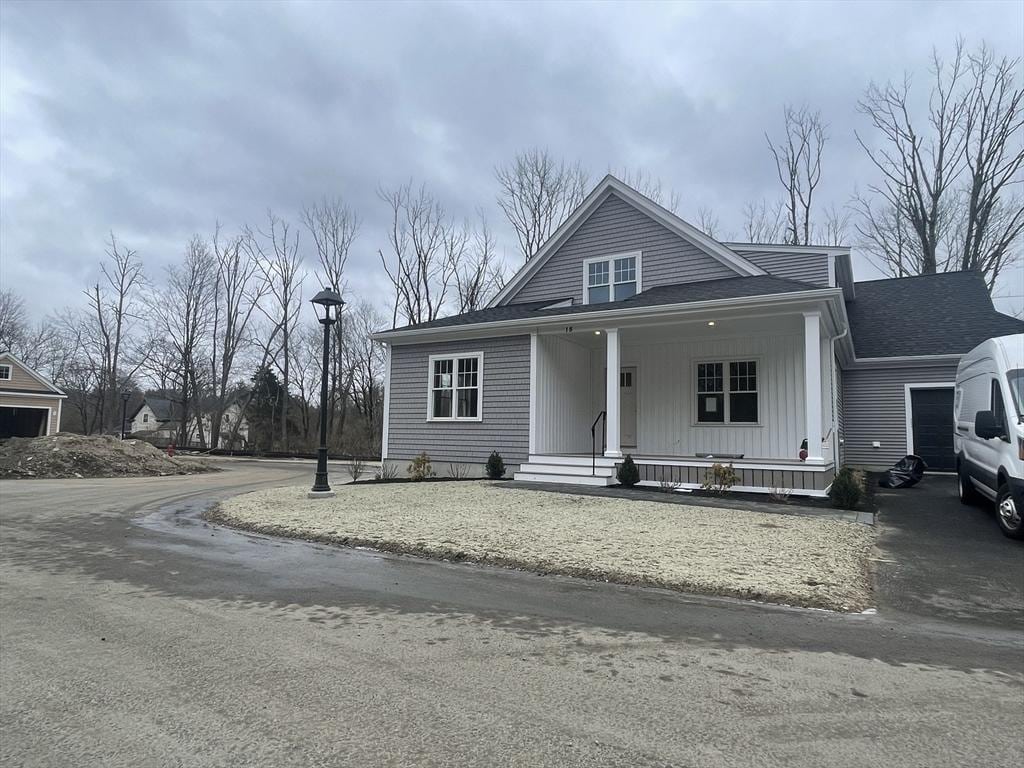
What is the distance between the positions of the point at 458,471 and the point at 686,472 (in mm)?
5359

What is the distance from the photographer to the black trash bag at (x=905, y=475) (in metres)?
12.5

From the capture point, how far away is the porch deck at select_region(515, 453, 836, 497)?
32.7ft

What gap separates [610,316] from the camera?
11836 mm

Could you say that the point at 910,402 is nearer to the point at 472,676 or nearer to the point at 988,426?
the point at 988,426

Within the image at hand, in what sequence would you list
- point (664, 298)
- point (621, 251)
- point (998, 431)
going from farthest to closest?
point (621, 251)
point (664, 298)
point (998, 431)

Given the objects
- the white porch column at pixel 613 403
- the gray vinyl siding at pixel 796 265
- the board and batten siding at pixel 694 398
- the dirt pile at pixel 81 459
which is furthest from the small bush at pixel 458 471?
the dirt pile at pixel 81 459

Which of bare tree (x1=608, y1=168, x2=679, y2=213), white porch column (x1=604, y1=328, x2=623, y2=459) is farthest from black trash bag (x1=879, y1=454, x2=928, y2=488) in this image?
bare tree (x1=608, y1=168, x2=679, y2=213)

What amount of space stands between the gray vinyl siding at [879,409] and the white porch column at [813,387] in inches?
283

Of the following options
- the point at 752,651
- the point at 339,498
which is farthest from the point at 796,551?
the point at 339,498

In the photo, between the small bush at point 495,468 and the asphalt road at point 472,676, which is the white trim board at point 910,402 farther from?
the asphalt road at point 472,676

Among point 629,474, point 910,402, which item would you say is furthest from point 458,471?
point 910,402

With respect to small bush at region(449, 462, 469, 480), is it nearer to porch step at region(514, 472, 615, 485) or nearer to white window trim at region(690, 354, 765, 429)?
porch step at region(514, 472, 615, 485)

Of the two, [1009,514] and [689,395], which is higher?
[689,395]

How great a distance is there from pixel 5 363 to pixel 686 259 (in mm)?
38127
